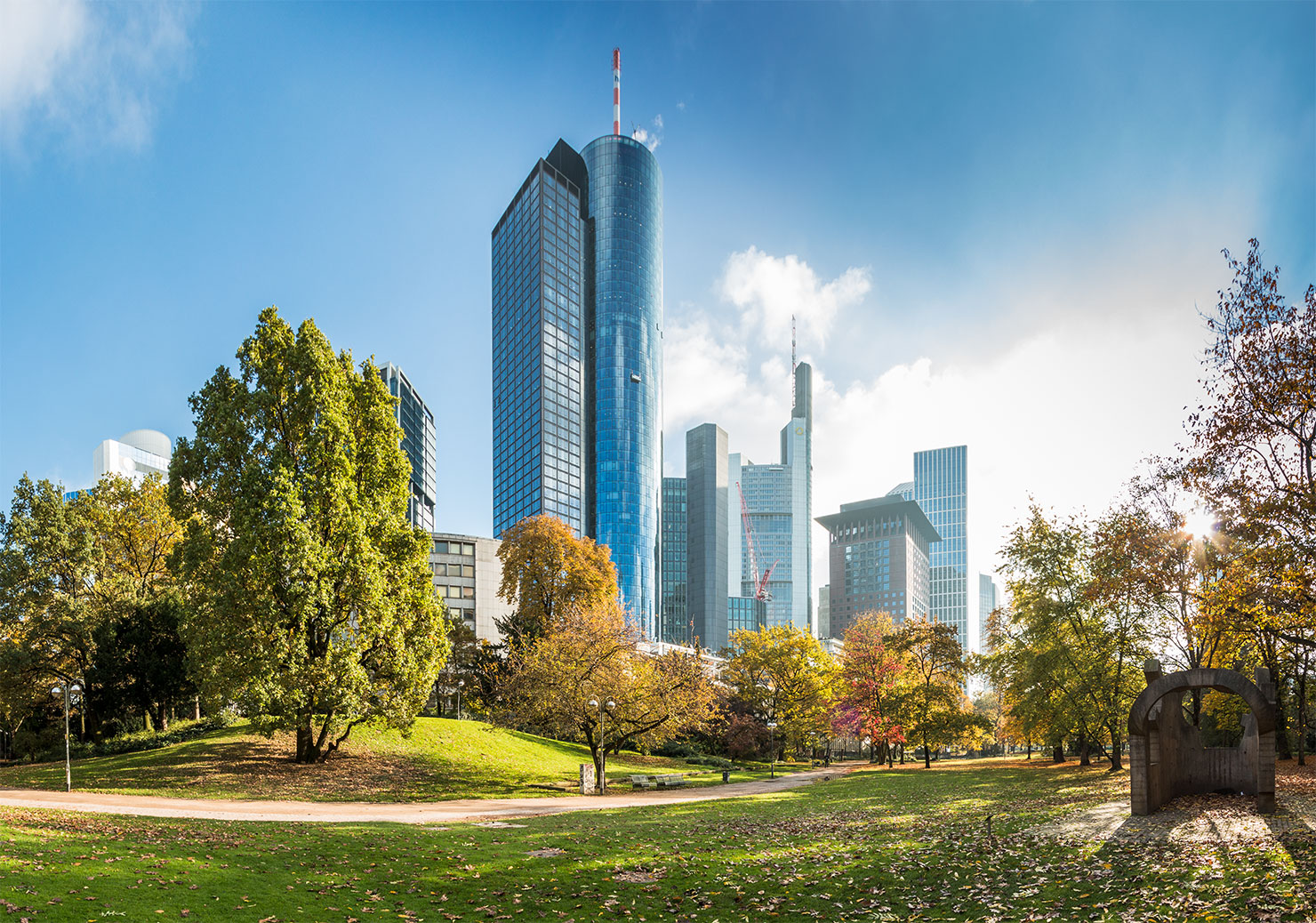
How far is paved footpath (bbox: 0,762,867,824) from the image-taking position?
19.7 metres

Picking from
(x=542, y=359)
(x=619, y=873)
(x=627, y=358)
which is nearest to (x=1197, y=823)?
(x=619, y=873)

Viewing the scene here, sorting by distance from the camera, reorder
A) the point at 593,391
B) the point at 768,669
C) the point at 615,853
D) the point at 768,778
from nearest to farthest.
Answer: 1. the point at 615,853
2. the point at 768,778
3. the point at 768,669
4. the point at 593,391

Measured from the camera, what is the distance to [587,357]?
162 metres

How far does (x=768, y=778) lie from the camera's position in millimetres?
42062

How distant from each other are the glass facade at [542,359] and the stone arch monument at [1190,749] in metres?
129

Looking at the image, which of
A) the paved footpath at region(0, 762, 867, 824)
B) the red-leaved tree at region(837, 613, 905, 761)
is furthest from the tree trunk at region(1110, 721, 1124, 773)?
the paved footpath at region(0, 762, 867, 824)

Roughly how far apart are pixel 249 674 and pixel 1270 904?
2890cm

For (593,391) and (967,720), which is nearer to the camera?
(967,720)

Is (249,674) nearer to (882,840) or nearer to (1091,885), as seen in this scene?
(882,840)

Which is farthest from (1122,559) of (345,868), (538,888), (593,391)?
(593,391)

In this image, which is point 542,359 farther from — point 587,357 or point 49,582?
Answer: point 49,582

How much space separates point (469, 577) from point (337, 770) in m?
60.4

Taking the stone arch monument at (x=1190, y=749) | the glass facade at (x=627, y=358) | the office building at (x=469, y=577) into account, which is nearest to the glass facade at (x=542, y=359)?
the glass facade at (x=627, y=358)

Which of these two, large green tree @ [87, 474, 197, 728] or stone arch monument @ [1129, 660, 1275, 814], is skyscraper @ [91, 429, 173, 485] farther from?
stone arch monument @ [1129, 660, 1275, 814]
